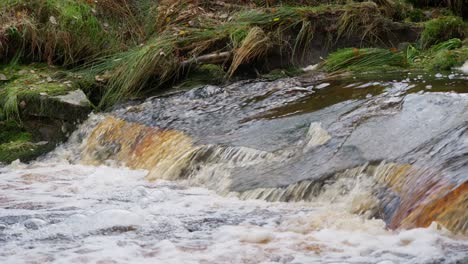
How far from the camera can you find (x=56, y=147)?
6.23 m

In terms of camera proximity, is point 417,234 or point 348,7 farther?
point 348,7

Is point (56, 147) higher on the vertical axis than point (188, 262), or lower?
lower

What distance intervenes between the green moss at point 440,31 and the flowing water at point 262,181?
1.74 m

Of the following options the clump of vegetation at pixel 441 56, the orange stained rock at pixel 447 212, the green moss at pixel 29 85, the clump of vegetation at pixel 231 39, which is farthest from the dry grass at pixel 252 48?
the orange stained rock at pixel 447 212

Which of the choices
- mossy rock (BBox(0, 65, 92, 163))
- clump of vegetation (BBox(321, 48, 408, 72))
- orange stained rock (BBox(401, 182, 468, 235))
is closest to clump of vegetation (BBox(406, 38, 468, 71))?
clump of vegetation (BBox(321, 48, 408, 72))

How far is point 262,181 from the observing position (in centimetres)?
416

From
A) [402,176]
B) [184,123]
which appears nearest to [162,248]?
[402,176]

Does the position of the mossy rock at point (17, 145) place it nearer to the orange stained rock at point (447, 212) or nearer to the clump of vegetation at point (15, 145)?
the clump of vegetation at point (15, 145)

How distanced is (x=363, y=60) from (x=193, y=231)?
389 cm

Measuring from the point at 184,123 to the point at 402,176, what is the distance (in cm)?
246

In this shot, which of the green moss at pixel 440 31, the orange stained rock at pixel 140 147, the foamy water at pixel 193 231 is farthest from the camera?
the green moss at pixel 440 31

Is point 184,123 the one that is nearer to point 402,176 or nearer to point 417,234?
point 402,176

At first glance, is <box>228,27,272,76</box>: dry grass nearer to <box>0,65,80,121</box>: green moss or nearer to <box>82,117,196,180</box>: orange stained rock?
<box>82,117,196,180</box>: orange stained rock

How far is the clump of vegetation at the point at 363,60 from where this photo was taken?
6578mm
